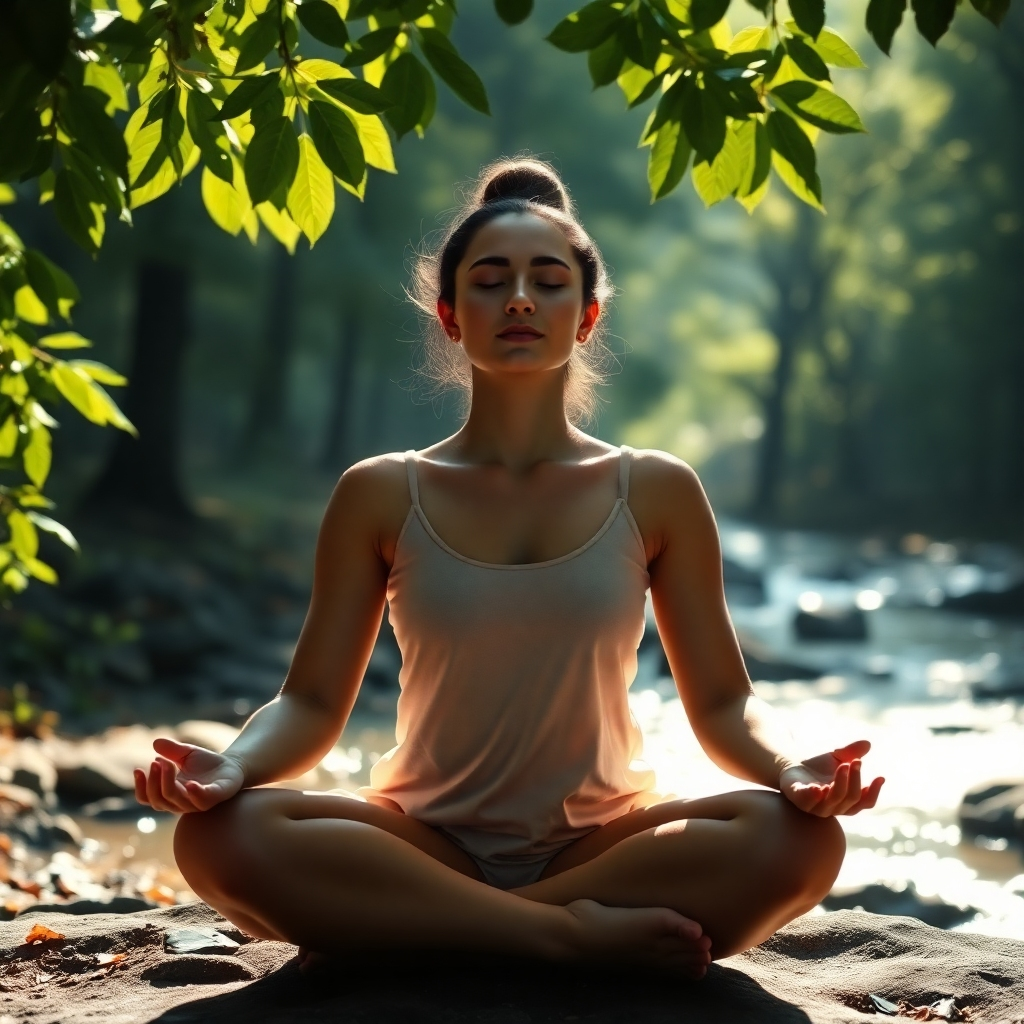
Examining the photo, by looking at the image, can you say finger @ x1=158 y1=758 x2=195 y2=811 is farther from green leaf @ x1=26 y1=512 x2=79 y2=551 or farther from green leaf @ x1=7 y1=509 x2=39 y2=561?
green leaf @ x1=7 y1=509 x2=39 y2=561

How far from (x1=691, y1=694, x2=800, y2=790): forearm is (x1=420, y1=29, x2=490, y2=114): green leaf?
1.41 metres

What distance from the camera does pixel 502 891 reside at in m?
2.79

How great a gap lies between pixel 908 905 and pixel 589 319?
105 inches

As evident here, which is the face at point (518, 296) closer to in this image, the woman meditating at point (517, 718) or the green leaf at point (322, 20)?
the woman meditating at point (517, 718)

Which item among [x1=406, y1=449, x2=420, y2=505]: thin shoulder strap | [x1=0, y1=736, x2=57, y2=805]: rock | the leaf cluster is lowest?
[x1=0, y1=736, x2=57, y2=805]: rock

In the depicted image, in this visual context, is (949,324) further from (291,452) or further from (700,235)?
(291,452)

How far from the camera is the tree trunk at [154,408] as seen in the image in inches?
489

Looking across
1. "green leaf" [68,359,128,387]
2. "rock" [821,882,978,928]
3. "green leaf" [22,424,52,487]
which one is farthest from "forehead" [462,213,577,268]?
"rock" [821,882,978,928]

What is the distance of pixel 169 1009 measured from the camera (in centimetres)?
270

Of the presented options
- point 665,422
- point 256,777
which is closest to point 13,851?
point 256,777

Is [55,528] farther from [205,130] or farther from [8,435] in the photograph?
[205,130]

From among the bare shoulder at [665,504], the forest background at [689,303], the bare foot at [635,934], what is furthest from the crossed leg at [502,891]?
the forest background at [689,303]

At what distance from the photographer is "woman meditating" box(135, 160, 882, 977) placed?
2742 mm

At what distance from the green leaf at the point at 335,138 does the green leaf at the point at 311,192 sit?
21 cm
